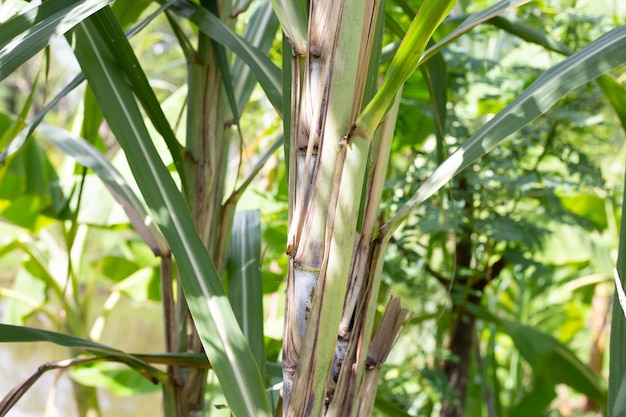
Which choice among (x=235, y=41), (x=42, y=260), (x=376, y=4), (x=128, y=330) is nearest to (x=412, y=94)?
(x=235, y=41)

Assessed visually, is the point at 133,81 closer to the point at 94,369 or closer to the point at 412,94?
the point at 412,94

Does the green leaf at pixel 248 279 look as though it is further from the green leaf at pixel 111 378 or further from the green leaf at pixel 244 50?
the green leaf at pixel 111 378

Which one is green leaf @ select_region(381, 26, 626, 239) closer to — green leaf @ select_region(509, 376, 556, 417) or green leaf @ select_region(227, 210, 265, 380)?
green leaf @ select_region(227, 210, 265, 380)

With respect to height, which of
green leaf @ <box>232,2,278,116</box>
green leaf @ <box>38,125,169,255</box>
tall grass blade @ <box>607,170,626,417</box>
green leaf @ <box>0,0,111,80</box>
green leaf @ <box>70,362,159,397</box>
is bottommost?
green leaf @ <box>70,362,159,397</box>

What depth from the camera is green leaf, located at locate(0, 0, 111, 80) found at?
33 centimetres

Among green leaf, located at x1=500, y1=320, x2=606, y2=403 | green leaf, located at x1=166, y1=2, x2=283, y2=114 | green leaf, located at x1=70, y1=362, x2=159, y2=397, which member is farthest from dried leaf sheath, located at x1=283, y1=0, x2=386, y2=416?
green leaf, located at x1=70, y1=362, x2=159, y2=397

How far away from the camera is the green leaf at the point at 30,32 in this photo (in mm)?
328

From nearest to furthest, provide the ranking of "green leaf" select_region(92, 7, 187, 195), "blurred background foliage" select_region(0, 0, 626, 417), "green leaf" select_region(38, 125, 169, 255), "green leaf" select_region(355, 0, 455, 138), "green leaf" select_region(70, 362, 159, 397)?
1. "green leaf" select_region(355, 0, 455, 138)
2. "green leaf" select_region(92, 7, 187, 195)
3. "green leaf" select_region(38, 125, 169, 255)
4. "blurred background foliage" select_region(0, 0, 626, 417)
5. "green leaf" select_region(70, 362, 159, 397)

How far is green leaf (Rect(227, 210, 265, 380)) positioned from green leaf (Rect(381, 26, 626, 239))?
171 mm

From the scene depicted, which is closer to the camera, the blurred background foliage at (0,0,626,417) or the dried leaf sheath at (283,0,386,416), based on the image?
the dried leaf sheath at (283,0,386,416)

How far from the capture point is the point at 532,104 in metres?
0.35

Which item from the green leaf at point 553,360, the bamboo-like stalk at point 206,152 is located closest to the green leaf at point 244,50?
the bamboo-like stalk at point 206,152

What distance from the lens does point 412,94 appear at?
959 millimetres

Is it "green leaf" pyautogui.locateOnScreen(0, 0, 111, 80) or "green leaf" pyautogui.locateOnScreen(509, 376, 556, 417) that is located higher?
"green leaf" pyautogui.locateOnScreen(0, 0, 111, 80)
